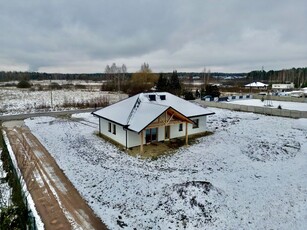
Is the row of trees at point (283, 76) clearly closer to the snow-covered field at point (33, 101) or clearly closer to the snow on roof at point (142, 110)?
the snow-covered field at point (33, 101)

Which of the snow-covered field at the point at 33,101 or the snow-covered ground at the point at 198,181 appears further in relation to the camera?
the snow-covered field at the point at 33,101

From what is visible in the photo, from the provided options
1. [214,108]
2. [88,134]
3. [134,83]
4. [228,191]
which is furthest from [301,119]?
[134,83]

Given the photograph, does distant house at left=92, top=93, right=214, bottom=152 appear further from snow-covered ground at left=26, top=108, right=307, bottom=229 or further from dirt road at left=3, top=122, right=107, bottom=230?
dirt road at left=3, top=122, right=107, bottom=230

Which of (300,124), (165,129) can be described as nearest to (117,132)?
(165,129)

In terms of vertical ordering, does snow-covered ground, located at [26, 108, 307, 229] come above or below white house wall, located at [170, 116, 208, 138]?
below

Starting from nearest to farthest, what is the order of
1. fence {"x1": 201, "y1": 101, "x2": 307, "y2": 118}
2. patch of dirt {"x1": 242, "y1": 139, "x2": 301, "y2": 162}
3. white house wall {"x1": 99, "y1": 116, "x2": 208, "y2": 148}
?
patch of dirt {"x1": 242, "y1": 139, "x2": 301, "y2": 162}, white house wall {"x1": 99, "y1": 116, "x2": 208, "y2": 148}, fence {"x1": 201, "y1": 101, "x2": 307, "y2": 118}

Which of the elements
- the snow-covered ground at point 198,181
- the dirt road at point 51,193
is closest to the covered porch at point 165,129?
the snow-covered ground at point 198,181

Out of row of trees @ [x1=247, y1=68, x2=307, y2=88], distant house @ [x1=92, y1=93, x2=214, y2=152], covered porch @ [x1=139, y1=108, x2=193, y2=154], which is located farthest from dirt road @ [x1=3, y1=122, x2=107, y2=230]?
row of trees @ [x1=247, y1=68, x2=307, y2=88]

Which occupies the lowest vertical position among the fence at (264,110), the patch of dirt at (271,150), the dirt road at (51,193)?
the dirt road at (51,193)

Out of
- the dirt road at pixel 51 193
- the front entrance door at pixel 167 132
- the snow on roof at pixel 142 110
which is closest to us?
the dirt road at pixel 51 193
